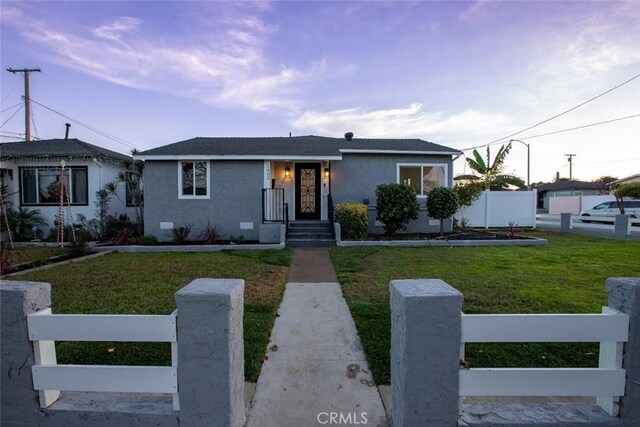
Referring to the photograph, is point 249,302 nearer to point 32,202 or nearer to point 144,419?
point 144,419

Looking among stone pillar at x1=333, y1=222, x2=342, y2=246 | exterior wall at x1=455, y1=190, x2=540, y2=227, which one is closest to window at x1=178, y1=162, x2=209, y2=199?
stone pillar at x1=333, y1=222, x2=342, y2=246

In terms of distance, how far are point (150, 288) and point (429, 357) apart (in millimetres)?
5046

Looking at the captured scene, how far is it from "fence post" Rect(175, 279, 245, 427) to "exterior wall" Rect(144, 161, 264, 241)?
984 centimetres

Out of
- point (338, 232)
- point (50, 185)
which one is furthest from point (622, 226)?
point (50, 185)

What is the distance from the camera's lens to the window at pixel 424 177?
12.9 meters

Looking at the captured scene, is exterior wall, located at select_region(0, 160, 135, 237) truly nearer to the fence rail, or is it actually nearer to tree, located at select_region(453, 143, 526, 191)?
the fence rail

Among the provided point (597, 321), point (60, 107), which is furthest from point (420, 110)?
point (60, 107)

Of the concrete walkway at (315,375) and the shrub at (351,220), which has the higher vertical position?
the shrub at (351,220)

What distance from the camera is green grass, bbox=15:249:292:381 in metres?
3.06

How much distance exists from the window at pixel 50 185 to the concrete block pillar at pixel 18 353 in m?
13.0

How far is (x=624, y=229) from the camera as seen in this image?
12.5m

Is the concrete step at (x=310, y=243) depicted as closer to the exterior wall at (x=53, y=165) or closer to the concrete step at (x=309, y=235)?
the concrete step at (x=309, y=235)

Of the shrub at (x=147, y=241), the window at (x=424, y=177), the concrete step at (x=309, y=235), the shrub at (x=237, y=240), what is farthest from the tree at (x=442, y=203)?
the shrub at (x=147, y=241)

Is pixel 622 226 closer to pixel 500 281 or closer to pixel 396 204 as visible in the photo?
pixel 396 204
